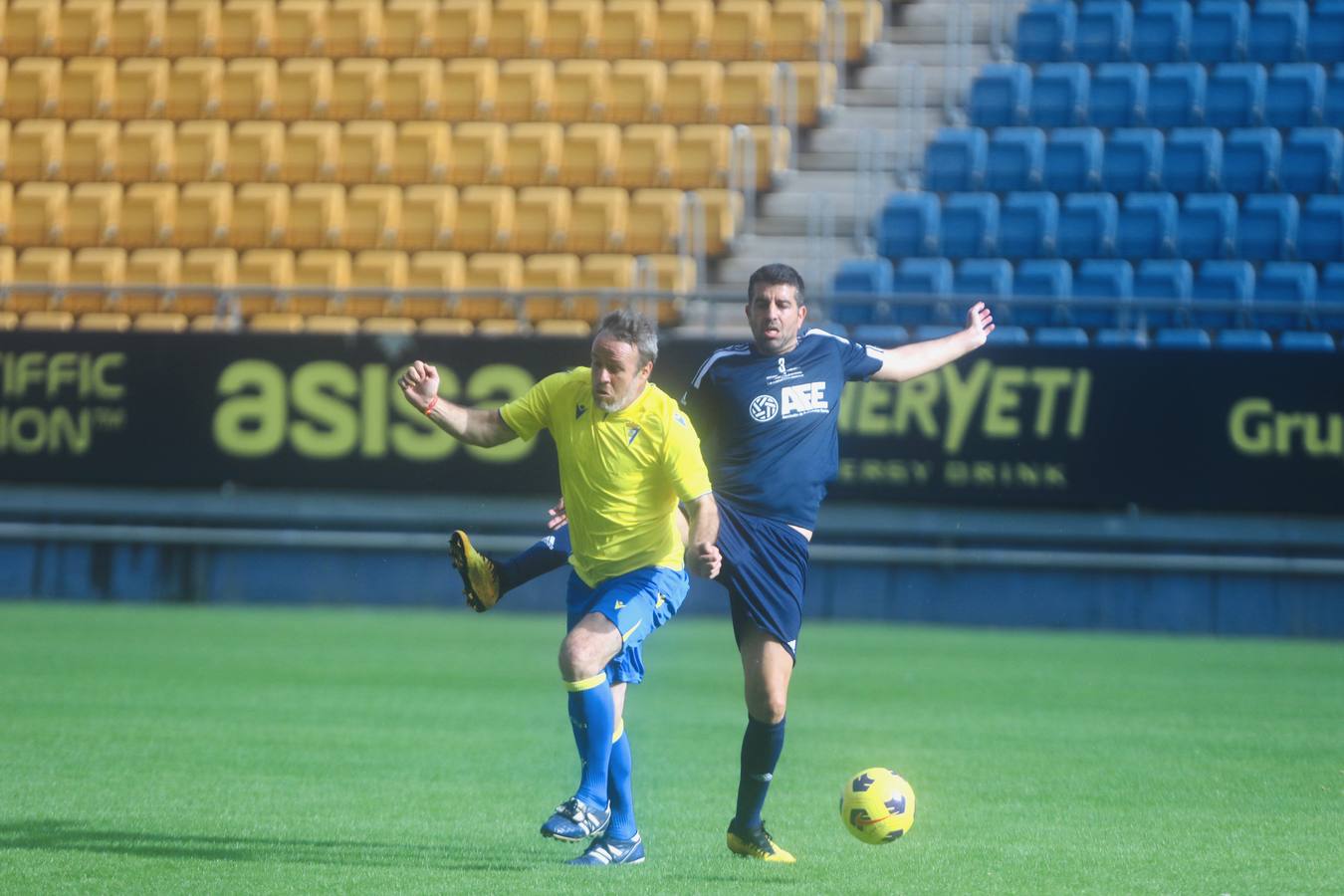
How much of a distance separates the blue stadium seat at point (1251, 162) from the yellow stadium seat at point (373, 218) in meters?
8.38

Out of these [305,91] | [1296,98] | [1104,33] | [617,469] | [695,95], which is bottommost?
[617,469]

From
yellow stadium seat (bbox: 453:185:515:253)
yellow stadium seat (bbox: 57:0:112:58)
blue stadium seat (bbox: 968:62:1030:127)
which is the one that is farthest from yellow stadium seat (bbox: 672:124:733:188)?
yellow stadium seat (bbox: 57:0:112:58)

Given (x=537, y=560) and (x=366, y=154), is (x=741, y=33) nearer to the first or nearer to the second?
(x=366, y=154)

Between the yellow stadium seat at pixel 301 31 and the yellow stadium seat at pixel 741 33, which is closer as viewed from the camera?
the yellow stadium seat at pixel 741 33

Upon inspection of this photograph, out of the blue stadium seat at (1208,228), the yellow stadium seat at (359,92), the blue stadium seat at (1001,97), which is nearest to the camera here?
the blue stadium seat at (1208,228)

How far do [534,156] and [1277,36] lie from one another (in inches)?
309

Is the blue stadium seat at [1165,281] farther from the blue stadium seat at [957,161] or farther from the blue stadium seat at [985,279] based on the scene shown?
the blue stadium seat at [957,161]

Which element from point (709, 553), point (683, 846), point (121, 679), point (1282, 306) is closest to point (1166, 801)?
point (683, 846)

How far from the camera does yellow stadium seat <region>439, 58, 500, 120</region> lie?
20.2 metres

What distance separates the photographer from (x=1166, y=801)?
7840 millimetres

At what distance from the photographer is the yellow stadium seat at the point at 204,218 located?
767 inches

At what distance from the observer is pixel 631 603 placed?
645 centimetres

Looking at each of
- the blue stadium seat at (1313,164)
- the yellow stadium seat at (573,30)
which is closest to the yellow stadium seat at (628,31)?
the yellow stadium seat at (573,30)

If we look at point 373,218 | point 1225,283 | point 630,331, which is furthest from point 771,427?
point 373,218
